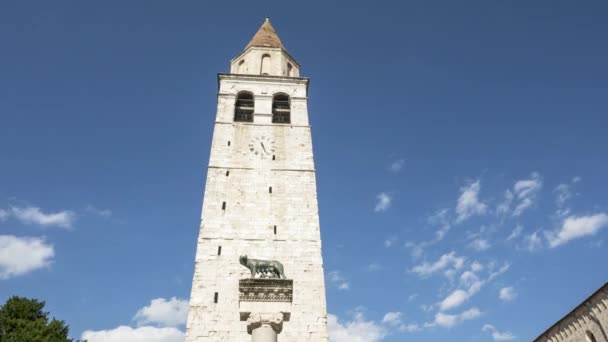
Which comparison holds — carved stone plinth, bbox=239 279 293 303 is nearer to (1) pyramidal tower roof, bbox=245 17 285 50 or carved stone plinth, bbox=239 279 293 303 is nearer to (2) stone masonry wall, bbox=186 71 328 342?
(2) stone masonry wall, bbox=186 71 328 342

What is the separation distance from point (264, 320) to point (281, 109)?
1734 centimetres

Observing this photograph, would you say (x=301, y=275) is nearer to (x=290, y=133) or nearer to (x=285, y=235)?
(x=285, y=235)

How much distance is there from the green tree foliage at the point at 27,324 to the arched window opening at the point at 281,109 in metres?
12.8

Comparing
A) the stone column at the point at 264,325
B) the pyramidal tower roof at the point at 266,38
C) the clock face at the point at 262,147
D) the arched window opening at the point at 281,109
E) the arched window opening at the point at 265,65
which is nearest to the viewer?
the stone column at the point at 264,325

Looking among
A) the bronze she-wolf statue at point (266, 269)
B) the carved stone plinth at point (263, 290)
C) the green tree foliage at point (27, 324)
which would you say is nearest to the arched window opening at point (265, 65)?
the green tree foliage at point (27, 324)

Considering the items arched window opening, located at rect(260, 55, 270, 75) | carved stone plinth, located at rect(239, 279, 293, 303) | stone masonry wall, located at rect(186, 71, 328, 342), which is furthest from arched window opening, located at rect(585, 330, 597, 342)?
arched window opening, located at rect(260, 55, 270, 75)

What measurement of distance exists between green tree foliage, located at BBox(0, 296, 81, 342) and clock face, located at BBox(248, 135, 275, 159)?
34.9 ft

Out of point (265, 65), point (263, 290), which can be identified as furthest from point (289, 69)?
point (263, 290)

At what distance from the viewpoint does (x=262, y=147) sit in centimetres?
2034

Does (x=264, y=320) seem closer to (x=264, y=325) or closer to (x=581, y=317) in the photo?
(x=264, y=325)

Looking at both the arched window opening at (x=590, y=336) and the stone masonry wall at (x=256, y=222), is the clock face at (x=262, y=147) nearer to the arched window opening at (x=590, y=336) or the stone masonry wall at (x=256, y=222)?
the stone masonry wall at (x=256, y=222)

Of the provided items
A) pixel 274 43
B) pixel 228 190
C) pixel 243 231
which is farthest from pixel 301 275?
pixel 274 43

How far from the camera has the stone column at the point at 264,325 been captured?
21.2ft

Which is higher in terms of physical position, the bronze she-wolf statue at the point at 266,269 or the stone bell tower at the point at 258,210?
the stone bell tower at the point at 258,210
